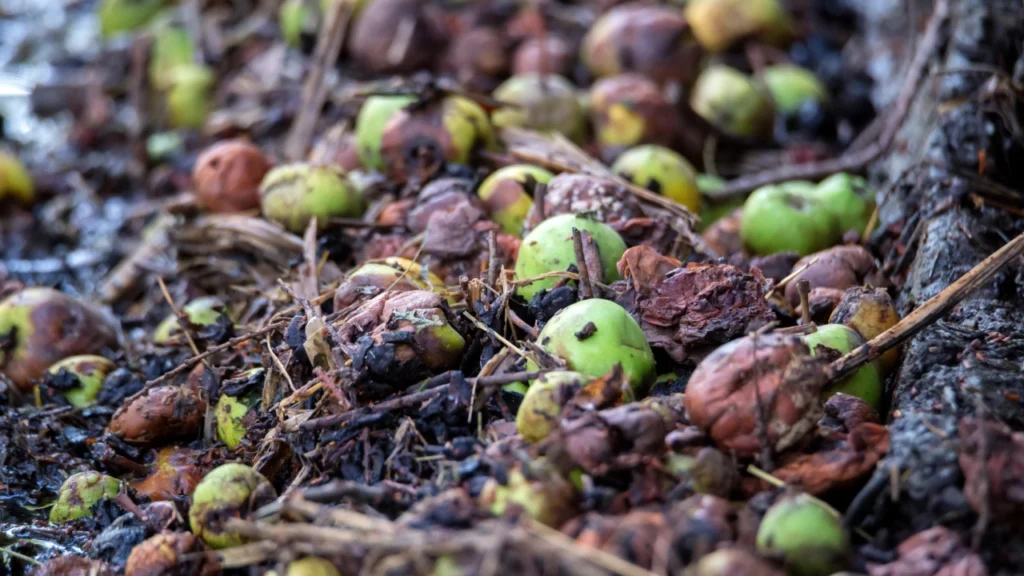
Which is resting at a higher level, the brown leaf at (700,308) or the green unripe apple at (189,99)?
the brown leaf at (700,308)

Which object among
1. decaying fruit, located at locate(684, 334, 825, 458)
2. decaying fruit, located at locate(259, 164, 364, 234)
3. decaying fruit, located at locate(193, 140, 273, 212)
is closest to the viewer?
decaying fruit, located at locate(684, 334, 825, 458)

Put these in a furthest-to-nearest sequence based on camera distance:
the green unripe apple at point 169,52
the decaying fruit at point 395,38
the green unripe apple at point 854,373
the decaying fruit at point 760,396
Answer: the green unripe apple at point 169,52 → the decaying fruit at point 395,38 → the green unripe apple at point 854,373 → the decaying fruit at point 760,396

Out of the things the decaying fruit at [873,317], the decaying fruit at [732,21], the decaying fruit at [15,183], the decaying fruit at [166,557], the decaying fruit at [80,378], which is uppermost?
the decaying fruit at [732,21]

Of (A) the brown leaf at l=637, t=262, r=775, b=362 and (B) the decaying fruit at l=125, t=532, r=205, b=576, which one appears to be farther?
(A) the brown leaf at l=637, t=262, r=775, b=362

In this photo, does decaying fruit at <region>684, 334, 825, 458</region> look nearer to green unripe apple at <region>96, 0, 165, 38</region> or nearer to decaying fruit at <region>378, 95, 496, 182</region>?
decaying fruit at <region>378, 95, 496, 182</region>

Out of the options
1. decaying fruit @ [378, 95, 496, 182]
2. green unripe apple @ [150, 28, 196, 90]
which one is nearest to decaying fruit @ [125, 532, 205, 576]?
decaying fruit @ [378, 95, 496, 182]

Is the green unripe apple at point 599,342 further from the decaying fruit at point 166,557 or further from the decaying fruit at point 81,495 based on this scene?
the decaying fruit at point 81,495

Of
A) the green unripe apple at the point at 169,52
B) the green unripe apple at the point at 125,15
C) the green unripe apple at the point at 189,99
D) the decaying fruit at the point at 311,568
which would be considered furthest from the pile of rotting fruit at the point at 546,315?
the green unripe apple at the point at 125,15
